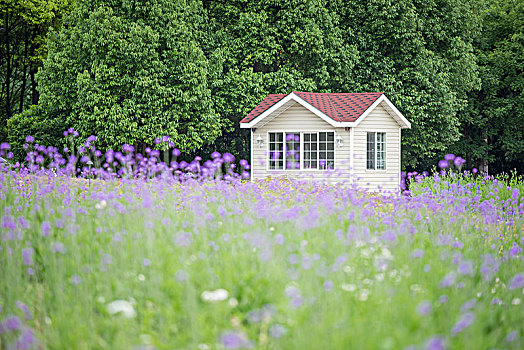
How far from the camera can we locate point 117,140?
1900 centimetres

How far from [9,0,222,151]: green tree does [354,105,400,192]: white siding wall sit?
21.6ft

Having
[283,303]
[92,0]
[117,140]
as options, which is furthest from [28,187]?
[92,0]

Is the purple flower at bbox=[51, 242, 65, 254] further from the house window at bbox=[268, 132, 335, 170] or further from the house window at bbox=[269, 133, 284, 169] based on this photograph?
the house window at bbox=[269, 133, 284, 169]

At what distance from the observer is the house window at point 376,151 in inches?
725

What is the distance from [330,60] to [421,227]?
18.0 m

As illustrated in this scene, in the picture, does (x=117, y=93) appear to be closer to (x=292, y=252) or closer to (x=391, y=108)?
(x=391, y=108)

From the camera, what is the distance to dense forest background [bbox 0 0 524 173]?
19266 mm

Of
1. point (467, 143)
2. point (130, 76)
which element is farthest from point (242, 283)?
point (467, 143)

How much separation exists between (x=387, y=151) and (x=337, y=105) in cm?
274

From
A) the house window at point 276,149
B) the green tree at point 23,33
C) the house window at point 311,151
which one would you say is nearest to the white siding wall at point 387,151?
the house window at point 311,151

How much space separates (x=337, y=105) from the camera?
747 inches

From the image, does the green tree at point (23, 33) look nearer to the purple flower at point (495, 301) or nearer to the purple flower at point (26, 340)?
the purple flower at point (26, 340)

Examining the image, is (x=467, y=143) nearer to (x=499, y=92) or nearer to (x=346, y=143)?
(x=499, y=92)

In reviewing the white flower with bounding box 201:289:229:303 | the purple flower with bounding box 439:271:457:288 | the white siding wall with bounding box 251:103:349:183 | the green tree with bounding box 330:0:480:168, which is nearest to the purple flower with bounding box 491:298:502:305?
the purple flower with bounding box 439:271:457:288
